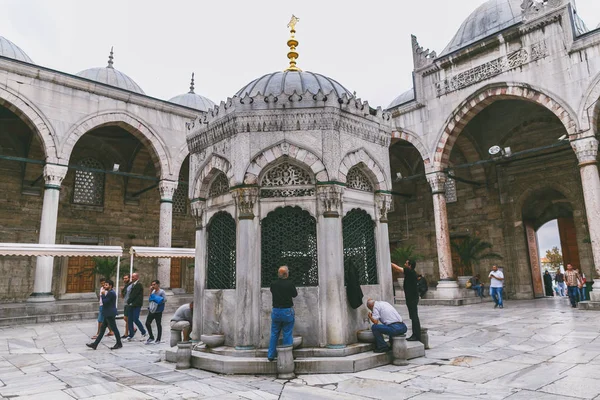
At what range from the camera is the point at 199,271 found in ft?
18.5

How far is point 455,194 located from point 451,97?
5090 millimetres

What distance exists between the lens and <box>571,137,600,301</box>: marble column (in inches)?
419

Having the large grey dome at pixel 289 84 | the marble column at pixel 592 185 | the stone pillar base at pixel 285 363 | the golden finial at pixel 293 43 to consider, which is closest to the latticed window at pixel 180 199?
the golden finial at pixel 293 43

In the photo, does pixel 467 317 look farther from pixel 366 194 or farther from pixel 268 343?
pixel 268 343

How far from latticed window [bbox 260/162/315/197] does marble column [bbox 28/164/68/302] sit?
959cm

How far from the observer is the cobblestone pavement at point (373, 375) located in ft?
12.0

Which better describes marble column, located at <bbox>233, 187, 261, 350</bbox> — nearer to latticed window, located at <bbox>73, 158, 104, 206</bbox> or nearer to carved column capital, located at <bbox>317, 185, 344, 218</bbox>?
carved column capital, located at <bbox>317, 185, 344, 218</bbox>

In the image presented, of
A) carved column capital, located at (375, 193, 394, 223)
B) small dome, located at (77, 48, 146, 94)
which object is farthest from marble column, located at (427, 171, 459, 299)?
A: small dome, located at (77, 48, 146, 94)

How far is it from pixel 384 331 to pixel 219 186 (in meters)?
2.96

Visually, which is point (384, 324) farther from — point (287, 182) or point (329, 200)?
point (287, 182)

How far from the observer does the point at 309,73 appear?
20.5 ft

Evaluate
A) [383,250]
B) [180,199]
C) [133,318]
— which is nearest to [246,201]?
[383,250]

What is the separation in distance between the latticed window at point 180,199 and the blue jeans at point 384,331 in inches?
604

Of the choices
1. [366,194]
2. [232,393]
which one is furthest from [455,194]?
[232,393]
